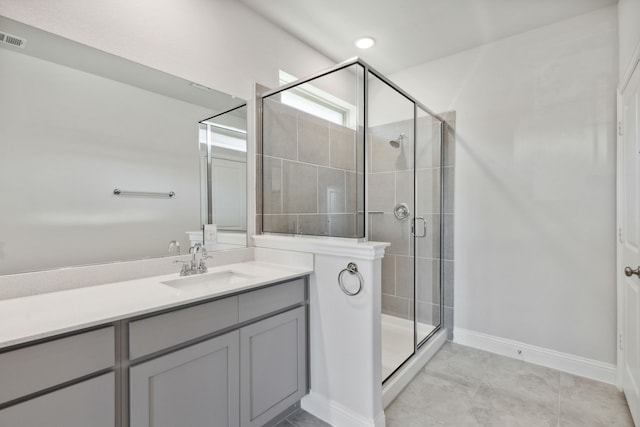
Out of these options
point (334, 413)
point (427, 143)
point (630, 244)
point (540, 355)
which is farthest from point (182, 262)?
point (540, 355)

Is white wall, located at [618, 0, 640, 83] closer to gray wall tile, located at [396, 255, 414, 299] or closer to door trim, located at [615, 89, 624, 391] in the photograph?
door trim, located at [615, 89, 624, 391]

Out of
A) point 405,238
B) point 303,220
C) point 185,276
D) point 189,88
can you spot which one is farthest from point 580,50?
point 185,276

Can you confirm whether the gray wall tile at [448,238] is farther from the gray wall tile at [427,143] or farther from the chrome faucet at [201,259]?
the chrome faucet at [201,259]

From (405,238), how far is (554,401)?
1.44 metres

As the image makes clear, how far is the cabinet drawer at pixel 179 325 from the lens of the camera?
1121 millimetres

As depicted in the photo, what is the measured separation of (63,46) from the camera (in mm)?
1399

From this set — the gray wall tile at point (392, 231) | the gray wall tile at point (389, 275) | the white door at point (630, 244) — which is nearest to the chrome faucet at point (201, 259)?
the gray wall tile at point (392, 231)

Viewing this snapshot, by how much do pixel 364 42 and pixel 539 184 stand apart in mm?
1832

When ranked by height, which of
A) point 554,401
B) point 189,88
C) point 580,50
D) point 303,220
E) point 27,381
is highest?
point 580,50

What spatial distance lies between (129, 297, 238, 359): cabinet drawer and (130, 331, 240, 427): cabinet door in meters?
0.05

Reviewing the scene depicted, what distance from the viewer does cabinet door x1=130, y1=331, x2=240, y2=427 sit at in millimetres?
1125

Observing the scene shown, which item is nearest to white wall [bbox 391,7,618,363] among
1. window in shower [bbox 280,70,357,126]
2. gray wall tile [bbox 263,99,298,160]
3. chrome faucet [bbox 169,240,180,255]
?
window in shower [bbox 280,70,357,126]

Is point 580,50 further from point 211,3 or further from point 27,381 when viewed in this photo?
point 27,381

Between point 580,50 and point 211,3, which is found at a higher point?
point 211,3
